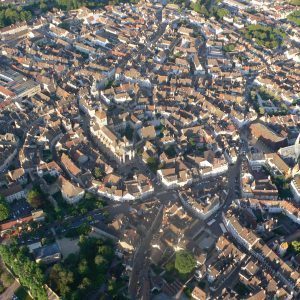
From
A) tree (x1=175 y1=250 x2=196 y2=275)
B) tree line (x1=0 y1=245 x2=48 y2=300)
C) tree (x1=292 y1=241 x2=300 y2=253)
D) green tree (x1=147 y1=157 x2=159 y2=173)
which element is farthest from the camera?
green tree (x1=147 y1=157 x2=159 y2=173)

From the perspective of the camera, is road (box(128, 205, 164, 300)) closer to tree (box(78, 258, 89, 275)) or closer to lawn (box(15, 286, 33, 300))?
tree (box(78, 258, 89, 275))

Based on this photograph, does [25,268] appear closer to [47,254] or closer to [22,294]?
[22,294]

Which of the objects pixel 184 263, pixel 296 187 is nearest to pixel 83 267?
pixel 184 263

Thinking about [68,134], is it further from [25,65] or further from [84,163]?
[25,65]

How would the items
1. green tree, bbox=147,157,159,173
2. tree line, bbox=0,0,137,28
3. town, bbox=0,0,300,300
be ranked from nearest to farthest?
town, bbox=0,0,300,300, green tree, bbox=147,157,159,173, tree line, bbox=0,0,137,28

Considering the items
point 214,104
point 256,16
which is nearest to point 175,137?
point 214,104

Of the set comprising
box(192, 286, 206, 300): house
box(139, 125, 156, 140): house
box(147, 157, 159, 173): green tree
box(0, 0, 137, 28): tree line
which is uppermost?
box(0, 0, 137, 28): tree line

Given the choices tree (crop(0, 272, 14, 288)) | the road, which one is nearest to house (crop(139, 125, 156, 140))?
the road
